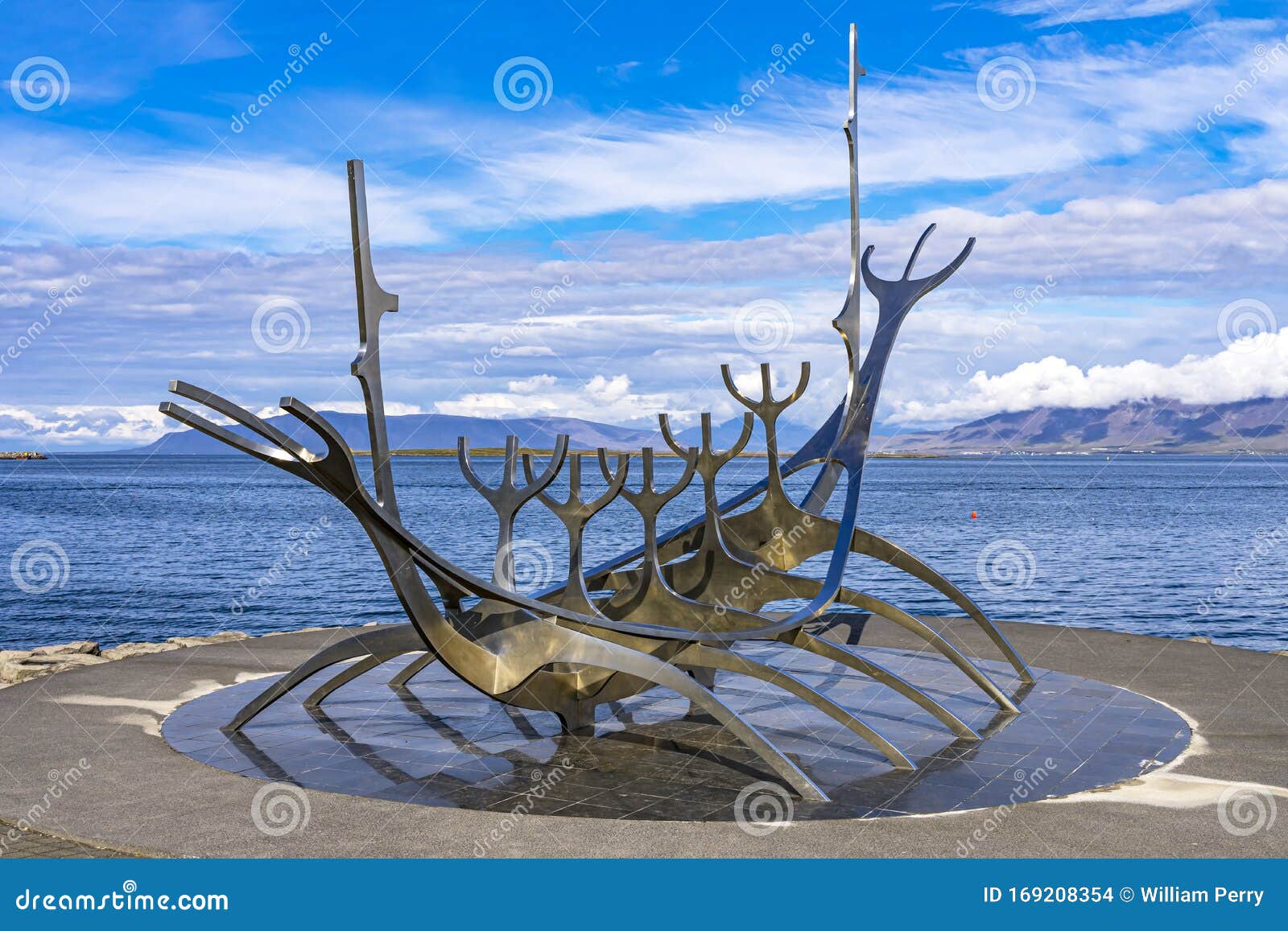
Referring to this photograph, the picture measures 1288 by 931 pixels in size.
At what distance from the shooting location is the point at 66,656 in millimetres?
16719

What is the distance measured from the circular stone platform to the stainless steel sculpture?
35 cm

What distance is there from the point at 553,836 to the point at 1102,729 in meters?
6.18

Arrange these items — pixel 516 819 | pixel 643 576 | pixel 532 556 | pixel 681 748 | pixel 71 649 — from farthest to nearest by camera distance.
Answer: pixel 532 556, pixel 71 649, pixel 643 576, pixel 681 748, pixel 516 819

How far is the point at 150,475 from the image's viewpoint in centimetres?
14212

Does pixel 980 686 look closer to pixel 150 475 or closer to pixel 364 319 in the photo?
pixel 364 319

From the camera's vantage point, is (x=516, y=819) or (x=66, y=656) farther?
(x=66, y=656)

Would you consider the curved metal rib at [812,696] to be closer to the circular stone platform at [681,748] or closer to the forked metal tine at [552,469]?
the circular stone platform at [681,748]

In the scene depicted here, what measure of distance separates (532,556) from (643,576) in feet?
131

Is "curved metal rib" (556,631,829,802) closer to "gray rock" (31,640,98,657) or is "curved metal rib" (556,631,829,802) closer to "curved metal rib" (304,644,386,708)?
"curved metal rib" (304,644,386,708)

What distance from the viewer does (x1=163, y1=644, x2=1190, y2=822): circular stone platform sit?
930 centimetres

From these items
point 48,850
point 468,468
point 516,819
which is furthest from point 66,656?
point 516,819

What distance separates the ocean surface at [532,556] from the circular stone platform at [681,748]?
7964 mm

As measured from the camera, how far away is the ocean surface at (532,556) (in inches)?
1270

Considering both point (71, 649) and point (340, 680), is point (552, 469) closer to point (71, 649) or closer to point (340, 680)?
point (340, 680)
